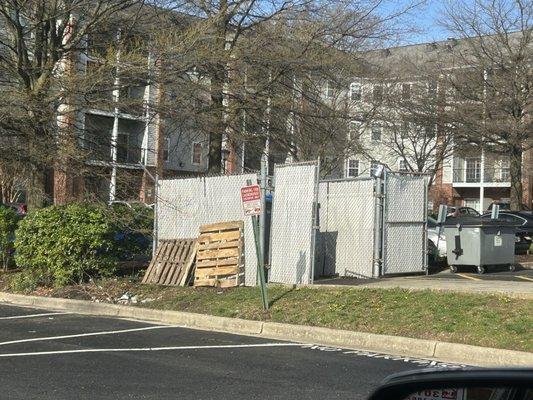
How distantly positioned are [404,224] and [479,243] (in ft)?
6.11

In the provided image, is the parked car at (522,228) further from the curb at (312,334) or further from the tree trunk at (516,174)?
the curb at (312,334)

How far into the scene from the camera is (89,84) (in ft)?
50.3

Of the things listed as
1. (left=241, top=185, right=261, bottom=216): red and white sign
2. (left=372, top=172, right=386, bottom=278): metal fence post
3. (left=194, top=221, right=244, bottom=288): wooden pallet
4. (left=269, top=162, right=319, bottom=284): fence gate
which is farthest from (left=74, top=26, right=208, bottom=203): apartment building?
(left=372, top=172, right=386, bottom=278): metal fence post

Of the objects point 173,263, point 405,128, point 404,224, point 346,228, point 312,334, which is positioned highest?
point 405,128

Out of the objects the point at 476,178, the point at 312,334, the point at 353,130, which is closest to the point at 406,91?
the point at 353,130

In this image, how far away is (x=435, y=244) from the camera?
1983 cm

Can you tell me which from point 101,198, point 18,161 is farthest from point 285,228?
point 18,161

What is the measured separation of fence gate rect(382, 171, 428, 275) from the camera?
15.8 m

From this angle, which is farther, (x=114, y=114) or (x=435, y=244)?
(x=435, y=244)

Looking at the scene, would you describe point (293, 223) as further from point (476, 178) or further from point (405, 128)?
point (476, 178)

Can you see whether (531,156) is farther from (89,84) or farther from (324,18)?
(89,84)

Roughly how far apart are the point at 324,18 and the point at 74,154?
7.83m

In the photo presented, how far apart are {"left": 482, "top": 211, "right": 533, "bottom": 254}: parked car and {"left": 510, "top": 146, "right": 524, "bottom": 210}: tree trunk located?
165 inches

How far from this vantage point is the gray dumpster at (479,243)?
16.5 m
